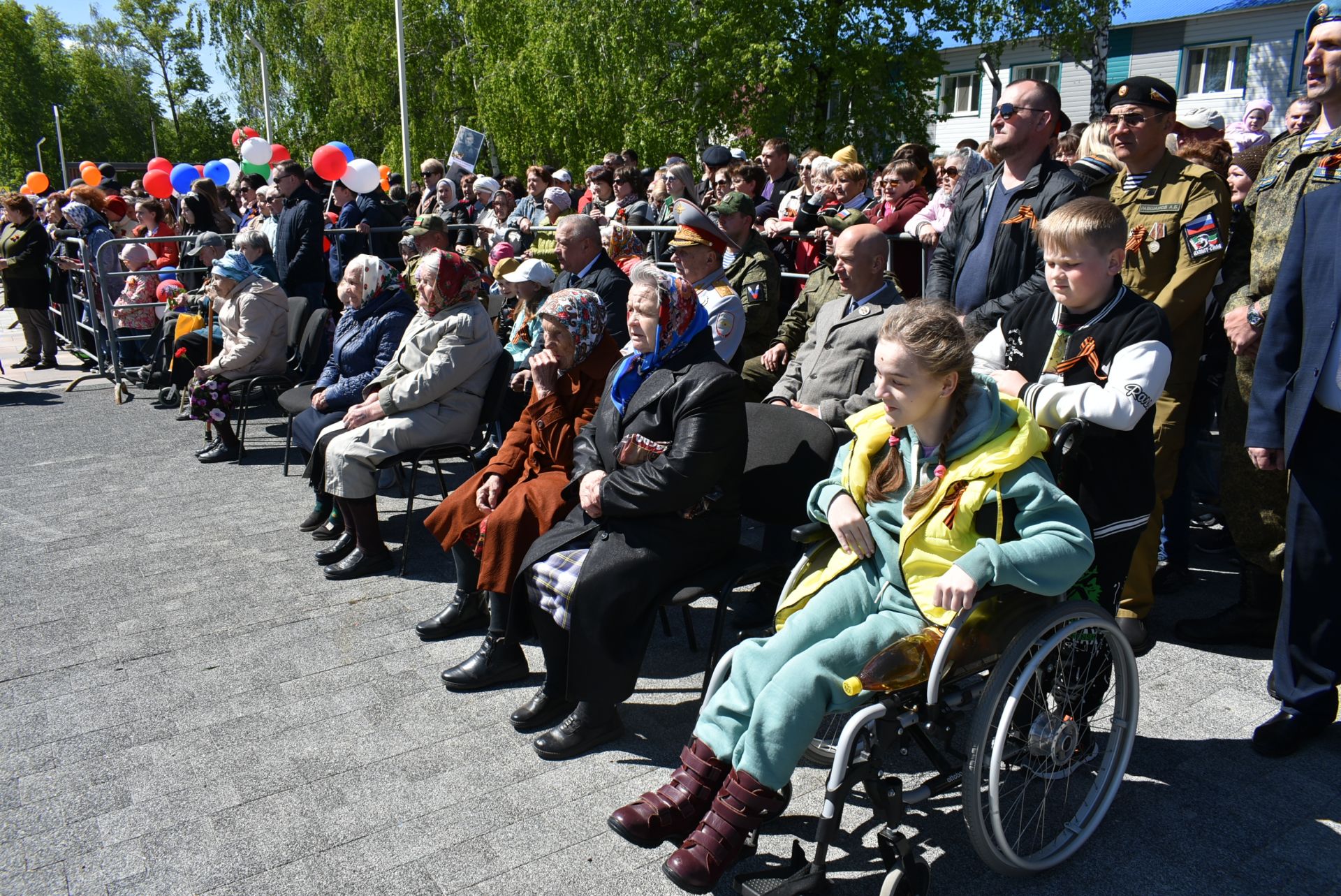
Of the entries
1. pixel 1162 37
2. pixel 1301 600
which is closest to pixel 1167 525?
pixel 1301 600

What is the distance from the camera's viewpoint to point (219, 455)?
289 inches

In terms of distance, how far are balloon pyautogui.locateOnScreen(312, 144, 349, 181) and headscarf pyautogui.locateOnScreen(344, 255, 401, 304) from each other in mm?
7069

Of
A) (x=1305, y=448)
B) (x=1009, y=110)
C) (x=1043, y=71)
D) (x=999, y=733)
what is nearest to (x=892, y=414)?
(x=999, y=733)

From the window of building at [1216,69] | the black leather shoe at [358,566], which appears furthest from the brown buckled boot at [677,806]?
the window of building at [1216,69]

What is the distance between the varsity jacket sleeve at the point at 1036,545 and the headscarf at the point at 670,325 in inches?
55.4

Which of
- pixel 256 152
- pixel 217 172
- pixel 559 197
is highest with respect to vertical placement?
pixel 256 152

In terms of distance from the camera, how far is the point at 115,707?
3791 millimetres

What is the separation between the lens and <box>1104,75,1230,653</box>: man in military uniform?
3.98 m

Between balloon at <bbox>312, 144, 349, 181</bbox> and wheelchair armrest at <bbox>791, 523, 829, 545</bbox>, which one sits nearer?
wheelchair armrest at <bbox>791, 523, 829, 545</bbox>

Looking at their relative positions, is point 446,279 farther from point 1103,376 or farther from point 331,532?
point 1103,376

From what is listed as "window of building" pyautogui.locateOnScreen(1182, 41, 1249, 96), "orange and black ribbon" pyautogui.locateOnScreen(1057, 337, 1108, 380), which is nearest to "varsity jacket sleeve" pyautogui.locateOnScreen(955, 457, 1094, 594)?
"orange and black ribbon" pyautogui.locateOnScreen(1057, 337, 1108, 380)

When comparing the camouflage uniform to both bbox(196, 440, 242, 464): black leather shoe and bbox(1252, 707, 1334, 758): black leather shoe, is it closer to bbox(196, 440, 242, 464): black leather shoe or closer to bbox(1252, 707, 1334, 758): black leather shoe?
bbox(1252, 707, 1334, 758): black leather shoe

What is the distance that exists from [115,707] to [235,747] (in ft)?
2.24

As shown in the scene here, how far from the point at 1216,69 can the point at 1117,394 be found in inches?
1239
